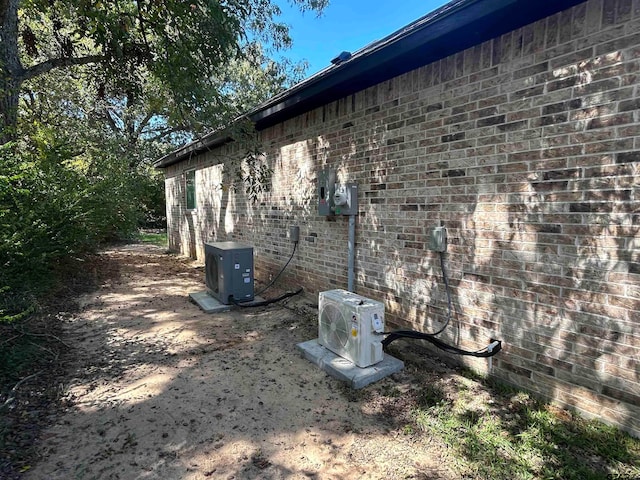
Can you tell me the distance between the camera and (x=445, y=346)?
316 centimetres

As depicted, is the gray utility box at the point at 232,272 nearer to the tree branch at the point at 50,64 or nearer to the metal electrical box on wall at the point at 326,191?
the metal electrical box on wall at the point at 326,191

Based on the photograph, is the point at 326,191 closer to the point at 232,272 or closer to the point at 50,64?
the point at 232,272

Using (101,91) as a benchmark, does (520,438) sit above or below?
below

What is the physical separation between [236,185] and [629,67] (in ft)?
21.9

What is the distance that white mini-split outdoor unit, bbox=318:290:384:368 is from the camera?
3.10 metres

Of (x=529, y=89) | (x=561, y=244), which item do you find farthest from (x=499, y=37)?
(x=561, y=244)

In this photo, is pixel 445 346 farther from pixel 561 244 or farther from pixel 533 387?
pixel 561 244

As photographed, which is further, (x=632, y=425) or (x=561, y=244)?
(x=561, y=244)

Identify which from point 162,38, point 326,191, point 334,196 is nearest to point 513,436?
point 334,196

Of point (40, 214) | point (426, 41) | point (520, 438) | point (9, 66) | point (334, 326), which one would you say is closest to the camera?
point (520, 438)

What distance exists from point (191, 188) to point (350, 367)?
884 centimetres

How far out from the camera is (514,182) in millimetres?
A: 2777

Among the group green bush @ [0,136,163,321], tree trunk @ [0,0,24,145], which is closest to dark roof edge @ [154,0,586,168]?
green bush @ [0,136,163,321]

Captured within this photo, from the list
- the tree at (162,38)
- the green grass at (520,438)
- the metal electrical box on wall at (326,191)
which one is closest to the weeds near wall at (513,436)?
the green grass at (520,438)
